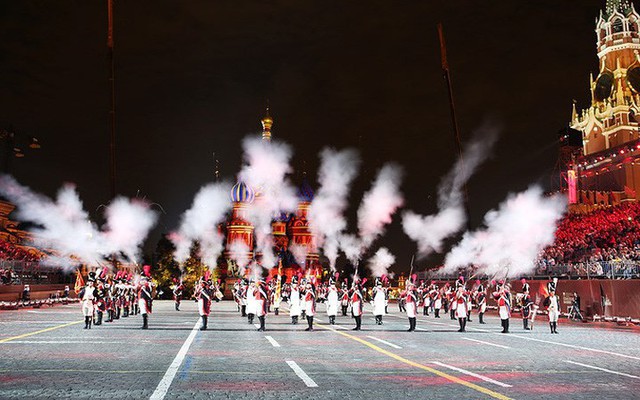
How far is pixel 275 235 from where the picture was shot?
118 meters

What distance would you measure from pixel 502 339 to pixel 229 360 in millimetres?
10116

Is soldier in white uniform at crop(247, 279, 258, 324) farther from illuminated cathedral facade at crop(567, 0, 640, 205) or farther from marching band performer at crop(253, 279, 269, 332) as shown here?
illuminated cathedral facade at crop(567, 0, 640, 205)

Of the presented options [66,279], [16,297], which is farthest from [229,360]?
[66,279]

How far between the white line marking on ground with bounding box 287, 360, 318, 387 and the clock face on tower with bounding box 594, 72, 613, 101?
117m

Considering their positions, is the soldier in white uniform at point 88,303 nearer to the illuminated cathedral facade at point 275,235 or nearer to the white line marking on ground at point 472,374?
the white line marking on ground at point 472,374

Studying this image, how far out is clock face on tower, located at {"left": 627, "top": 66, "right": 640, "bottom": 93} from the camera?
110 metres

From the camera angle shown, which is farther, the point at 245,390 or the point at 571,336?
the point at 571,336

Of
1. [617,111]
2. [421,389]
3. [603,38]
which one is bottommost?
[421,389]

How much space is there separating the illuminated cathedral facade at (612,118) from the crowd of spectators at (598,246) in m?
25.7

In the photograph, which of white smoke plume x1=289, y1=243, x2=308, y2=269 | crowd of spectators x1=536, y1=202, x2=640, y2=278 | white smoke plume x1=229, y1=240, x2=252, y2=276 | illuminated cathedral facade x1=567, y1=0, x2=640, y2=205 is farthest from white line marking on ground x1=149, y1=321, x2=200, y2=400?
white smoke plume x1=289, y1=243, x2=308, y2=269

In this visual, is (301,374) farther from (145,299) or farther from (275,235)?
(275,235)

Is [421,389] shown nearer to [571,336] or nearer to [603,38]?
[571,336]

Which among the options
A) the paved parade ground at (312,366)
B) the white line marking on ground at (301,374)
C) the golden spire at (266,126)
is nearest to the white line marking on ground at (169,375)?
the paved parade ground at (312,366)

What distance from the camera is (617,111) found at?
108 m
